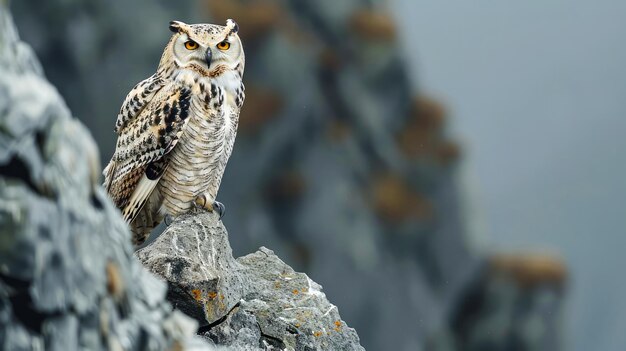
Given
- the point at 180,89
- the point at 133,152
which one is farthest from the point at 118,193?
the point at 180,89

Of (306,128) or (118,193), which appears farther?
(306,128)

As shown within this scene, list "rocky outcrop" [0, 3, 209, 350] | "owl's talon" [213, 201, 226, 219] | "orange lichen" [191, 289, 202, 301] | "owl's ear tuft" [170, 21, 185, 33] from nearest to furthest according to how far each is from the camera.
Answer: "rocky outcrop" [0, 3, 209, 350] < "orange lichen" [191, 289, 202, 301] < "owl's talon" [213, 201, 226, 219] < "owl's ear tuft" [170, 21, 185, 33]

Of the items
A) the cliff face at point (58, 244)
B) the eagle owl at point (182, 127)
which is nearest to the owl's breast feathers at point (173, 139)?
the eagle owl at point (182, 127)

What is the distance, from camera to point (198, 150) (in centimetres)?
353

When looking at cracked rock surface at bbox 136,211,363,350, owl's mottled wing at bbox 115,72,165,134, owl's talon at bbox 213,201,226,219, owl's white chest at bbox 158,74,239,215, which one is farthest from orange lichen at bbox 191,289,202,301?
owl's mottled wing at bbox 115,72,165,134

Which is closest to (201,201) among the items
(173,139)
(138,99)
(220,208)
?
(220,208)

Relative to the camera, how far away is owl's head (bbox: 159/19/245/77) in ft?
11.6

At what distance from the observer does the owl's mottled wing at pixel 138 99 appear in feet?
11.8

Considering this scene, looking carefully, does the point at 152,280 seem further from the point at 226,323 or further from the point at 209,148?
the point at 209,148

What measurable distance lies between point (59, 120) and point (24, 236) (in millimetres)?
167

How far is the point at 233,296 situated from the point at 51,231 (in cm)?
159

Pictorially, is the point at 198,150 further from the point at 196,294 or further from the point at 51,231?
the point at 51,231

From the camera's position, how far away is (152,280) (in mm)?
1624

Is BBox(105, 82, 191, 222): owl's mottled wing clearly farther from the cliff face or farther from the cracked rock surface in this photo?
the cliff face
